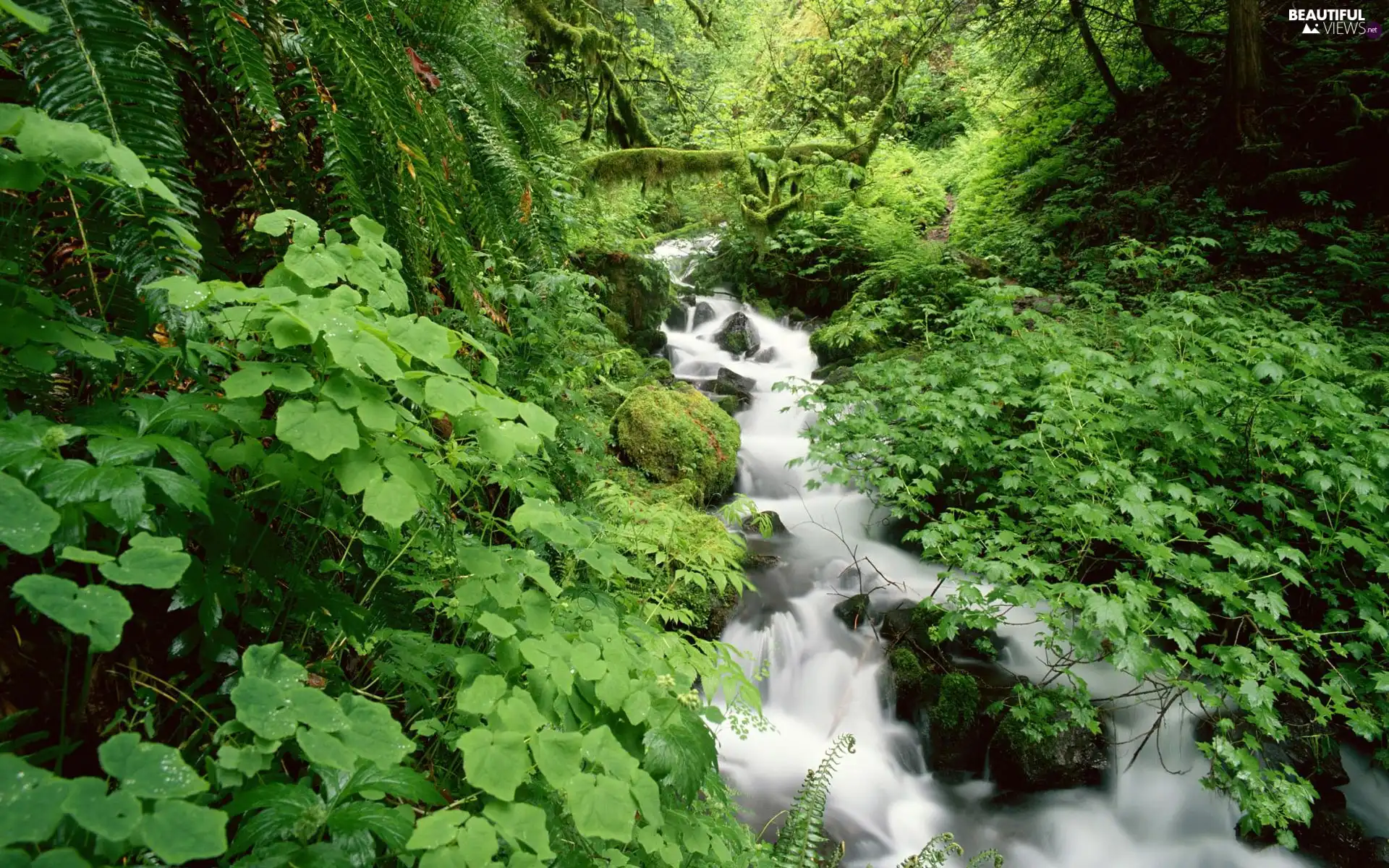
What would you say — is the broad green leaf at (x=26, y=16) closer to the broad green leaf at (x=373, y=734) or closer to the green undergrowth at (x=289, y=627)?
the green undergrowth at (x=289, y=627)

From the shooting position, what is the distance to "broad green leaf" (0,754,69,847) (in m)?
0.52

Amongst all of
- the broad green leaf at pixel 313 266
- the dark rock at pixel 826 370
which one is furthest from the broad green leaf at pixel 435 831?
the dark rock at pixel 826 370

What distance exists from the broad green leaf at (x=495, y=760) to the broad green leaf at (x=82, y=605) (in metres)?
0.41

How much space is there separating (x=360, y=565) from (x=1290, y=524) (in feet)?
15.3

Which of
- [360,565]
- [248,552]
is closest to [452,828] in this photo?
[248,552]

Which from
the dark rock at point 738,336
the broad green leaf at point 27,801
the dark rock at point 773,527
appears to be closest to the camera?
the broad green leaf at point 27,801

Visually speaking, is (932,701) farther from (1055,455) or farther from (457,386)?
(457,386)

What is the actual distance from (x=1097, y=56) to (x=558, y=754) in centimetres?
1053

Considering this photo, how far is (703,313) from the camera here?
946cm

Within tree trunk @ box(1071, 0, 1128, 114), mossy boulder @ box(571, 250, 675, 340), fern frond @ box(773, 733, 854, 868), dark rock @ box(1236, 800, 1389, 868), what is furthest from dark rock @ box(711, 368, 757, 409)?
tree trunk @ box(1071, 0, 1128, 114)

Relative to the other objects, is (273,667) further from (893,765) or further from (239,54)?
(893,765)

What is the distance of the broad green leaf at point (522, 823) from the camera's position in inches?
32.4

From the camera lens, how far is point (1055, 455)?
3.83 m

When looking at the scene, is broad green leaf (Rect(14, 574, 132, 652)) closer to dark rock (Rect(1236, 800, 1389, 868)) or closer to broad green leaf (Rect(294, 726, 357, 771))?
broad green leaf (Rect(294, 726, 357, 771))
